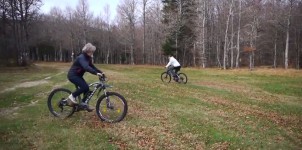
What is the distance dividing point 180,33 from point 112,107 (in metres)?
44.2

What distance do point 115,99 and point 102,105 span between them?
509 mm

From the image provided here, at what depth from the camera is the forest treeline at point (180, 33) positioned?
46781 millimetres

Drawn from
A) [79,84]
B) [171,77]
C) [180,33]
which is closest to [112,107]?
[79,84]

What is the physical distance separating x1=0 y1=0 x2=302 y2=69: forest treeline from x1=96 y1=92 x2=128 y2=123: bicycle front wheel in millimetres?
35898

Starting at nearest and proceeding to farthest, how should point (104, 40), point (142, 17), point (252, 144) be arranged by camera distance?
point (252, 144)
point (142, 17)
point (104, 40)

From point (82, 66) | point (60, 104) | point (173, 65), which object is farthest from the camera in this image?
point (173, 65)

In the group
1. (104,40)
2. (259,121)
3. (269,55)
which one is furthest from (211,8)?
(259,121)

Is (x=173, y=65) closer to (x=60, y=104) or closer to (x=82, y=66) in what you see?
(x=60, y=104)

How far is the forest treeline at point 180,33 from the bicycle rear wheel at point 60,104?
113 feet

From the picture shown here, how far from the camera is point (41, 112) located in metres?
11.2

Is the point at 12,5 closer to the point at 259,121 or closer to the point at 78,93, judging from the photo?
the point at 78,93

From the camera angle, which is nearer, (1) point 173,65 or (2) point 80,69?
(2) point 80,69

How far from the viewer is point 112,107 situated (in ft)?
31.8

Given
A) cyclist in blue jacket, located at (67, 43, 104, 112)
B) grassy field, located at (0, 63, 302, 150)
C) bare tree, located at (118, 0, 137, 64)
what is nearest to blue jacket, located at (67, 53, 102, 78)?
cyclist in blue jacket, located at (67, 43, 104, 112)
